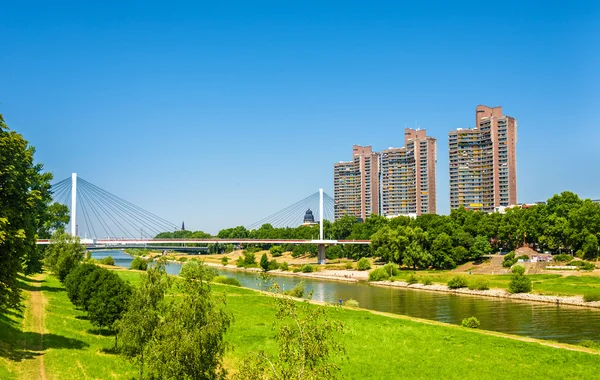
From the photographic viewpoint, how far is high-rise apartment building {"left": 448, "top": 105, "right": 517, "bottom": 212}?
125000mm

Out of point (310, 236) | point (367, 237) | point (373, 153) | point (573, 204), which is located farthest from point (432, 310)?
point (373, 153)

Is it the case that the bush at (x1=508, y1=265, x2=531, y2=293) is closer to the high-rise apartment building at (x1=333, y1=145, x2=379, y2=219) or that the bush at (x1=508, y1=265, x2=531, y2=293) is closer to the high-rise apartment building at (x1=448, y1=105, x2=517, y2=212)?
the high-rise apartment building at (x1=448, y1=105, x2=517, y2=212)

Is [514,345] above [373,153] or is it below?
below

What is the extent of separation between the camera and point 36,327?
27.5 m

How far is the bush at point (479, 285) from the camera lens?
2371 inches

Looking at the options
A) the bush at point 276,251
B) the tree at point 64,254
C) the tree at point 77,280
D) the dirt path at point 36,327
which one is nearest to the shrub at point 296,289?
the dirt path at point 36,327

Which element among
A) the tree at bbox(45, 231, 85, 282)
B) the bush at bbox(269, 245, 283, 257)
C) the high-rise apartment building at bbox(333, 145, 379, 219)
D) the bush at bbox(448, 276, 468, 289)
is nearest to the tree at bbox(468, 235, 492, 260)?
the bush at bbox(448, 276, 468, 289)

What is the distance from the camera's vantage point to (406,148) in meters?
153

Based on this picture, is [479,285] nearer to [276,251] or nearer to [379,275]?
[379,275]

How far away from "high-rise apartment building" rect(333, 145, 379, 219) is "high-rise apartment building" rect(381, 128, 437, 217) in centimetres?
1022

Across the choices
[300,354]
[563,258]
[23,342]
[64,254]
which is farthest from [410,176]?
[300,354]

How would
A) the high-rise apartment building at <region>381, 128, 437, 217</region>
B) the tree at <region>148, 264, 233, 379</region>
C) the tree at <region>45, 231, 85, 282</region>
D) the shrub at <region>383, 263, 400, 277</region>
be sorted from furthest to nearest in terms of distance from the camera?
the high-rise apartment building at <region>381, 128, 437, 217</region>
the shrub at <region>383, 263, 400, 277</region>
the tree at <region>45, 231, 85, 282</region>
the tree at <region>148, 264, 233, 379</region>

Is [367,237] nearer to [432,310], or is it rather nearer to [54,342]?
[432,310]

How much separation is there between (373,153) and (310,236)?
159ft
